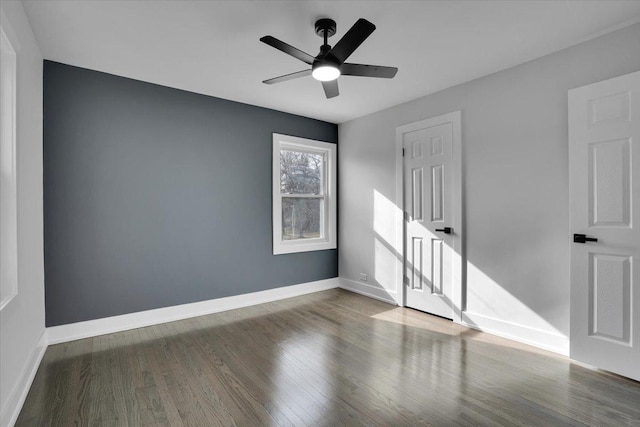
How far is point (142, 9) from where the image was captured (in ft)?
7.16

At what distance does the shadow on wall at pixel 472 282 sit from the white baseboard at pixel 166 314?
1109 millimetres

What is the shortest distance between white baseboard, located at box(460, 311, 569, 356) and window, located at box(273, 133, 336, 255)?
226 cm

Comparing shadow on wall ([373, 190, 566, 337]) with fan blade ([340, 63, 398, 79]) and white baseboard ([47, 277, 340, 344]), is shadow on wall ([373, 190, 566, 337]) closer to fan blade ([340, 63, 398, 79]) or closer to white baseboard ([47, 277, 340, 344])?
white baseboard ([47, 277, 340, 344])

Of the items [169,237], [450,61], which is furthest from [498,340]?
[169,237]

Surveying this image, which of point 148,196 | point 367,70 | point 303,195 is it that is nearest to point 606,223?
point 367,70

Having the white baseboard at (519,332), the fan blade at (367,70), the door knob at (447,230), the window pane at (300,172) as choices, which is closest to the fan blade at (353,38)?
the fan blade at (367,70)

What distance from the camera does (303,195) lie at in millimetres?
4691

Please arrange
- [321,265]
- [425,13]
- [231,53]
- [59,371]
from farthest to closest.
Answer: [321,265]
[231,53]
[59,371]
[425,13]

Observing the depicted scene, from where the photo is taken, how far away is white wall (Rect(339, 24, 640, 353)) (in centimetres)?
269

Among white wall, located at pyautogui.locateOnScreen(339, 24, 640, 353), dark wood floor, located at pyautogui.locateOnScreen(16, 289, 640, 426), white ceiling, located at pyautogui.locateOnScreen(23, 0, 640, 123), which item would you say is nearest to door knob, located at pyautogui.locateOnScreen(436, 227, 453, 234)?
white wall, located at pyautogui.locateOnScreen(339, 24, 640, 353)

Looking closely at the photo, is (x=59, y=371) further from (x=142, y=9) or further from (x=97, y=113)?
(x=142, y=9)

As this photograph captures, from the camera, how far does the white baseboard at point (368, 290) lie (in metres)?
4.25

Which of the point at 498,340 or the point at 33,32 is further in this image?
the point at 498,340

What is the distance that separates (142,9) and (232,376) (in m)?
2.66
